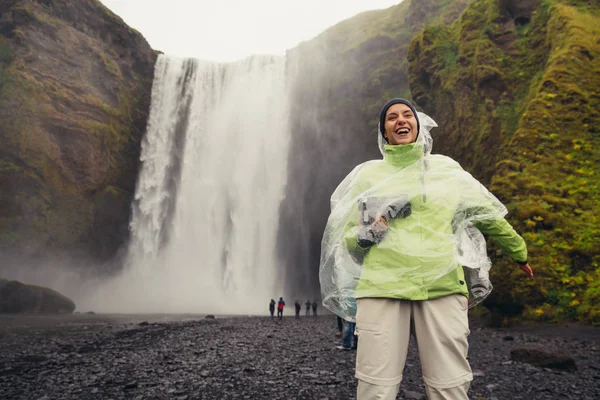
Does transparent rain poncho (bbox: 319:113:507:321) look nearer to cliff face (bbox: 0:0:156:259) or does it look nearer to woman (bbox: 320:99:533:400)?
woman (bbox: 320:99:533:400)

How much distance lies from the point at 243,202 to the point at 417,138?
111ft

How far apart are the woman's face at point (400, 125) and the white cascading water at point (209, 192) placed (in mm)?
29459

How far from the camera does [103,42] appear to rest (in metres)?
37.6

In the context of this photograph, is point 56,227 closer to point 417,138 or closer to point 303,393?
point 303,393

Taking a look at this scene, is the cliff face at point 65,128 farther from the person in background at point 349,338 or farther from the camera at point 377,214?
the camera at point 377,214

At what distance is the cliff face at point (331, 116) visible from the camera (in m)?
35.9

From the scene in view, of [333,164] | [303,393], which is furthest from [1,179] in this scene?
[303,393]

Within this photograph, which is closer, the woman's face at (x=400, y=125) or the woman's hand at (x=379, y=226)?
the woman's hand at (x=379, y=226)

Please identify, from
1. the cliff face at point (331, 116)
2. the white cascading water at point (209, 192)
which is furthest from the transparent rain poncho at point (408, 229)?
the cliff face at point (331, 116)

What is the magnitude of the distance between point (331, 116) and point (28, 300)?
2929 cm

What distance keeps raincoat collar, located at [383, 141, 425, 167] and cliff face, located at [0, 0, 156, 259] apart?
3515 centimetres

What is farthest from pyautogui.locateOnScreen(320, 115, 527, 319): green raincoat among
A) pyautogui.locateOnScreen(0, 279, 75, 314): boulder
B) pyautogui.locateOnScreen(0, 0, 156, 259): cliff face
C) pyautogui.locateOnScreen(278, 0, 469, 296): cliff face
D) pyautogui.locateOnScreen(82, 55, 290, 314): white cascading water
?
pyautogui.locateOnScreen(0, 0, 156, 259): cliff face

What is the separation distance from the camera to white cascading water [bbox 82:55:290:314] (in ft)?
111

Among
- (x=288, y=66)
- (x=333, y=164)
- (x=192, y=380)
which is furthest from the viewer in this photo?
(x=288, y=66)
